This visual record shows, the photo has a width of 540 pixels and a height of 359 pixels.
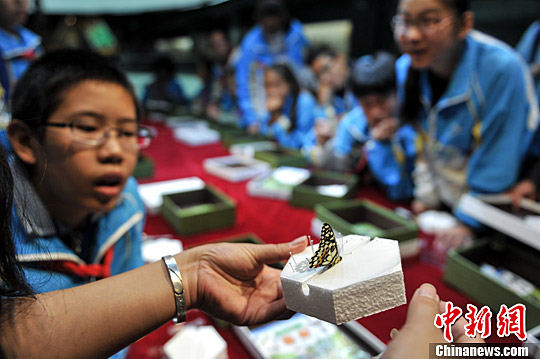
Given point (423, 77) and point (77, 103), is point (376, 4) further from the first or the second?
point (77, 103)

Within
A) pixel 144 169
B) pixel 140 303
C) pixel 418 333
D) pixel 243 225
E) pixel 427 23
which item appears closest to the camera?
pixel 418 333

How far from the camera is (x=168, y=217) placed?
1.48 meters

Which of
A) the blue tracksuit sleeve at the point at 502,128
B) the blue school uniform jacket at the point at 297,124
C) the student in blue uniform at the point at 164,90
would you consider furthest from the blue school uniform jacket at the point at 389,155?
the student in blue uniform at the point at 164,90

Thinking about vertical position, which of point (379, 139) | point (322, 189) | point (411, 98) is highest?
point (411, 98)

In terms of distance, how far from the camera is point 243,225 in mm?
1458

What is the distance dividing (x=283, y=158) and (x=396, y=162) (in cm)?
64

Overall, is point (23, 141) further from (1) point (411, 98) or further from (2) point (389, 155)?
(2) point (389, 155)

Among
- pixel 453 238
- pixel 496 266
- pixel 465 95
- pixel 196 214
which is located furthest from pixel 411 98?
pixel 196 214

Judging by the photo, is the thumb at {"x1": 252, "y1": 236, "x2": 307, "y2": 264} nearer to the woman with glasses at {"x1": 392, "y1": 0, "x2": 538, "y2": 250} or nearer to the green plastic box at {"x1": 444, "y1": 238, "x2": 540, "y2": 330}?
the green plastic box at {"x1": 444, "y1": 238, "x2": 540, "y2": 330}

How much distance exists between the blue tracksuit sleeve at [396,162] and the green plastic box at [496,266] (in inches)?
21.8

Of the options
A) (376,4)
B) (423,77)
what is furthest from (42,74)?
(376,4)

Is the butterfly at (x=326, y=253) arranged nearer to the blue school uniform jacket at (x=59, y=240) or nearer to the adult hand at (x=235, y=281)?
the adult hand at (x=235, y=281)

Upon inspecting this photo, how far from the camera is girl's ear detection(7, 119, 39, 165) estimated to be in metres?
0.73

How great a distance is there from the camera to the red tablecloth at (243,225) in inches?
22.3
